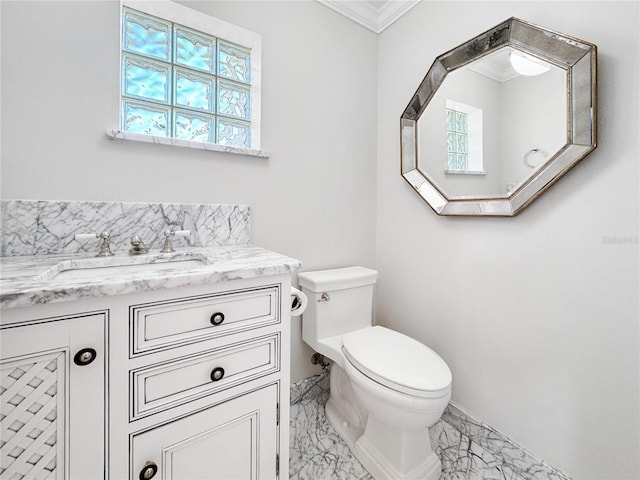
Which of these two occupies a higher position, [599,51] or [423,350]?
[599,51]

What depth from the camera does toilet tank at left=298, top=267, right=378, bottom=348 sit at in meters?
1.49

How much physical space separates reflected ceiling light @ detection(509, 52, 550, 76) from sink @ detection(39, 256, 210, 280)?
1506 mm

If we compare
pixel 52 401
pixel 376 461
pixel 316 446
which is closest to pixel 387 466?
pixel 376 461

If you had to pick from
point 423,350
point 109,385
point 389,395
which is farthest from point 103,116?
point 423,350

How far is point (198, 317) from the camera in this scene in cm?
79

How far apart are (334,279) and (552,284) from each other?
945 millimetres

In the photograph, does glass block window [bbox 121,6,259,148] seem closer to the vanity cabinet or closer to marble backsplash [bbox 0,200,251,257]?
marble backsplash [bbox 0,200,251,257]

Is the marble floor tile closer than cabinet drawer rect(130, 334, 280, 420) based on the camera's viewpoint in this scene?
No

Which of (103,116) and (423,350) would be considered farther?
(423,350)

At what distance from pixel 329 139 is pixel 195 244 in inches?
38.3

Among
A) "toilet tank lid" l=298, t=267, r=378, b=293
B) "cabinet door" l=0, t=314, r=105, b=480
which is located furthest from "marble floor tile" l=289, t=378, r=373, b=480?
"cabinet door" l=0, t=314, r=105, b=480

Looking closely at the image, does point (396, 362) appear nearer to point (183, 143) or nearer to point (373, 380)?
point (373, 380)

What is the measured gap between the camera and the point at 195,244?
50.8 inches

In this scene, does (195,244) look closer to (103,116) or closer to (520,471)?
(103,116)
